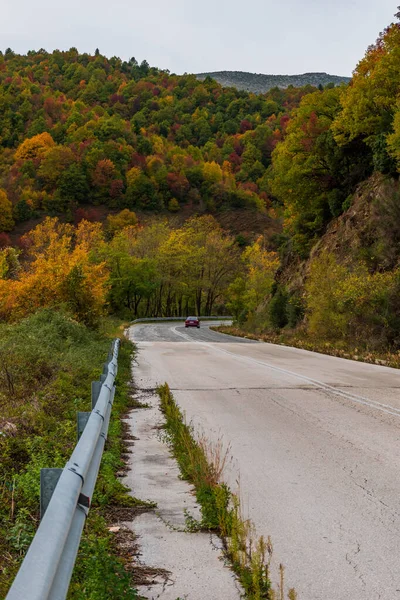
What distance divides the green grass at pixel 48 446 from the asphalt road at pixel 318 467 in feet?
3.71

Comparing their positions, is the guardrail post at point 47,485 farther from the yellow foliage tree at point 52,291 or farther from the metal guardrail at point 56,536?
the yellow foliage tree at point 52,291

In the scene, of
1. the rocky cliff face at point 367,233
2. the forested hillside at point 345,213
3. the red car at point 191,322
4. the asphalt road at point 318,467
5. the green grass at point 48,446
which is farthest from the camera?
the red car at point 191,322

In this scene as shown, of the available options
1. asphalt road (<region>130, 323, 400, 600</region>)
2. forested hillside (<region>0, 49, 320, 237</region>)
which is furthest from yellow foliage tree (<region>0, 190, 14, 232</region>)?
asphalt road (<region>130, 323, 400, 600</region>)

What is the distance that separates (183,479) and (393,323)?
1872 centimetres

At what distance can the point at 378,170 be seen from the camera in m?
35.5

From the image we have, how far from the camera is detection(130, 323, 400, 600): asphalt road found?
13.1 ft

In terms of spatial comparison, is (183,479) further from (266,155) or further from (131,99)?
(131,99)

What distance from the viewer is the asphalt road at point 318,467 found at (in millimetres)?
3984

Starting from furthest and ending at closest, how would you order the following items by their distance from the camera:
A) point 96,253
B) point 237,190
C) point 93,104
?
point 93,104 → point 237,190 → point 96,253

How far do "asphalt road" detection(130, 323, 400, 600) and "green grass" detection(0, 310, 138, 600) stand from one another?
1130 mm

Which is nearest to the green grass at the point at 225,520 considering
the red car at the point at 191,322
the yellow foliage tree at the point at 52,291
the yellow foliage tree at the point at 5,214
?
the yellow foliage tree at the point at 52,291

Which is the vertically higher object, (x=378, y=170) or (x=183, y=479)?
(x=378, y=170)

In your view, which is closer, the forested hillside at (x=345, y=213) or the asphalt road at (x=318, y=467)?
the asphalt road at (x=318, y=467)

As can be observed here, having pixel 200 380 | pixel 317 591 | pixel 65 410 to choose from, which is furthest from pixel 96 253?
pixel 317 591
